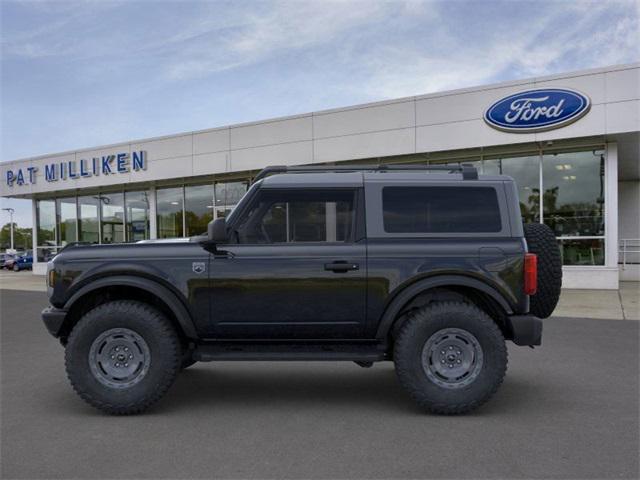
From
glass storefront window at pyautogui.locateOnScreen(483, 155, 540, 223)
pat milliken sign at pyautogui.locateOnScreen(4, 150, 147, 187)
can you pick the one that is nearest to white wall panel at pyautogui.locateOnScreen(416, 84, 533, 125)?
glass storefront window at pyautogui.locateOnScreen(483, 155, 540, 223)

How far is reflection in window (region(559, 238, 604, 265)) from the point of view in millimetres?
13656

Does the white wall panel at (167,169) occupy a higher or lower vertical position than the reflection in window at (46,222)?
higher

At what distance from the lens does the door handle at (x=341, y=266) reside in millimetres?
4301

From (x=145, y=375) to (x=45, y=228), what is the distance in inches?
962

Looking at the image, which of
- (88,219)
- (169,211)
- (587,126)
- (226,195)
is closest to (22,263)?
(88,219)

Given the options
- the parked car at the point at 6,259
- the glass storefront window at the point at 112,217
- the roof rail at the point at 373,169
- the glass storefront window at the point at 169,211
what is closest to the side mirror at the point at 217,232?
the roof rail at the point at 373,169

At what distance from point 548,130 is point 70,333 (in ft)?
41.0

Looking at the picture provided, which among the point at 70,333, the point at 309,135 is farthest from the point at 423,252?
the point at 309,135

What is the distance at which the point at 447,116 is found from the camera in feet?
47.6

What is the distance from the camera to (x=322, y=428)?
156 inches

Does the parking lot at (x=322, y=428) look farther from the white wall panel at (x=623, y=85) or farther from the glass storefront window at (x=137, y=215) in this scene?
the glass storefront window at (x=137, y=215)

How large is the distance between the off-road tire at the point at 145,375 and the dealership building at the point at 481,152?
11940mm

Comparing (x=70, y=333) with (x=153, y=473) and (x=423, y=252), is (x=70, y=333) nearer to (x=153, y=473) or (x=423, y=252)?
(x=153, y=473)

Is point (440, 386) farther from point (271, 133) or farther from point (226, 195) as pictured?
point (226, 195)
